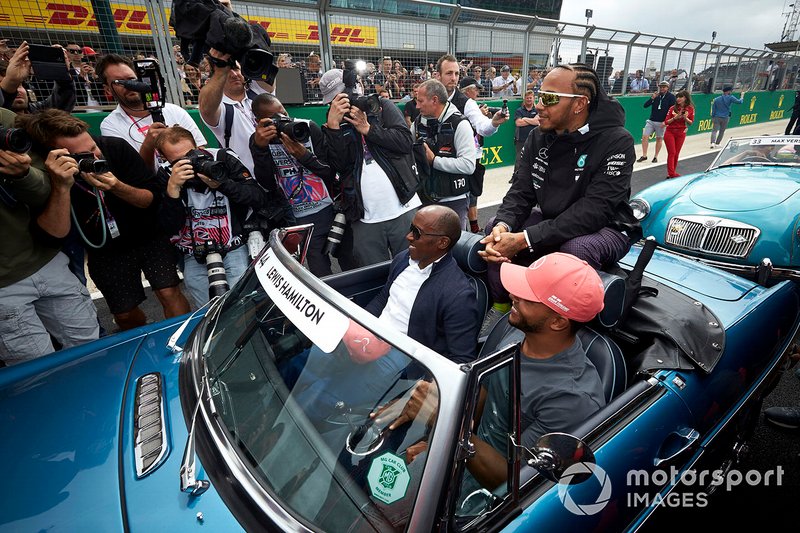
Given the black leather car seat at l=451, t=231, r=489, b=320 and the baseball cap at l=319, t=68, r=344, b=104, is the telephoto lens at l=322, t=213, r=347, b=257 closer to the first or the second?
the baseball cap at l=319, t=68, r=344, b=104

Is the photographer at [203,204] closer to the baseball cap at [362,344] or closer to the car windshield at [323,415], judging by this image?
the car windshield at [323,415]

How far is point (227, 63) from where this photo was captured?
300 centimetres

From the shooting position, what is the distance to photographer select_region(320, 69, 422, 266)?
3174 millimetres

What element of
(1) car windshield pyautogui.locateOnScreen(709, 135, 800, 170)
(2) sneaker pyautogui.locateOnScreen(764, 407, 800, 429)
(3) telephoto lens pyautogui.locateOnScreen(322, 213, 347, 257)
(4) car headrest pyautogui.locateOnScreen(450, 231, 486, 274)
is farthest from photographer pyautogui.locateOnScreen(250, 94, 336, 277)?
(1) car windshield pyautogui.locateOnScreen(709, 135, 800, 170)

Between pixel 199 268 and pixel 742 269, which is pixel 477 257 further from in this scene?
pixel 742 269

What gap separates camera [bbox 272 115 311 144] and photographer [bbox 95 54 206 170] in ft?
→ 2.84

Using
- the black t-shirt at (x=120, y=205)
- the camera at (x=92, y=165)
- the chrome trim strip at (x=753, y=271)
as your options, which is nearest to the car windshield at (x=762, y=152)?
the chrome trim strip at (x=753, y=271)

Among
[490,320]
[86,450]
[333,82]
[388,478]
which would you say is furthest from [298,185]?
[388,478]

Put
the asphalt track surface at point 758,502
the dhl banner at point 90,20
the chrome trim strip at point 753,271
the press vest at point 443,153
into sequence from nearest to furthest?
the asphalt track surface at point 758,502, the chrome trim strip at point 753,271, the press vest at point 443,153, the dhl banner at point 90,20

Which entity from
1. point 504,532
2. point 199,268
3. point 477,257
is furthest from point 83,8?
point 504,532

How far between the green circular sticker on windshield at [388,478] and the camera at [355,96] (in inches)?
102

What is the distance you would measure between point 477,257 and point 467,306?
1.10 ft

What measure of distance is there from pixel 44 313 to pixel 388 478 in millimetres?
2615

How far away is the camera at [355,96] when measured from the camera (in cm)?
315
